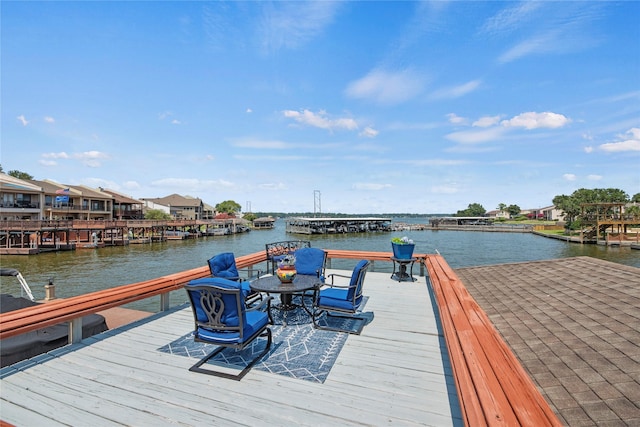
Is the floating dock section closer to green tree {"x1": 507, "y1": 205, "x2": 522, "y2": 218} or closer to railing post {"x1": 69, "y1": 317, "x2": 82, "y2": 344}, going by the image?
railing post {"x1": 69, "y1": 317, "x2": 82, "y2": 344}

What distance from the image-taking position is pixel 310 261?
5691 mm

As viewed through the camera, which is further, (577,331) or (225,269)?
(225,269)

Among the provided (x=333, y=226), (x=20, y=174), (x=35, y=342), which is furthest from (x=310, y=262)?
(x=20, y=174)

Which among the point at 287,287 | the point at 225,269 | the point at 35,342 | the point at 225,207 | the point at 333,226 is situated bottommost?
the point at 333,226

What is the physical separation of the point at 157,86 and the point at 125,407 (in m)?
10.6

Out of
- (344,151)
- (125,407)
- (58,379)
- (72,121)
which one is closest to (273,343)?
(125,407)

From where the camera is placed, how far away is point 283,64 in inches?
417

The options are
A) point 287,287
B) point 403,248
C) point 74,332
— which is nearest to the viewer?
point 74,332

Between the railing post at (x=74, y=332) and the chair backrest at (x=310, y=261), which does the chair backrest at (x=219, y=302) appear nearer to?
the railing post at (x=74, y=332)

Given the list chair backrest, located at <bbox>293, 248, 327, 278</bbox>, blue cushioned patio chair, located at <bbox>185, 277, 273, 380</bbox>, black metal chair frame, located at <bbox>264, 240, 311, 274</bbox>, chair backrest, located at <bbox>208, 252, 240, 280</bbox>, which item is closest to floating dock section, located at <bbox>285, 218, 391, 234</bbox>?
black metal chair frame, located at <bbox>264, 240, 311, 274</bbox>

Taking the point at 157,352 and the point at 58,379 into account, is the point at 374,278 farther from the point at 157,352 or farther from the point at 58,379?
the point at 58,379

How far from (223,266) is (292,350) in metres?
2.24

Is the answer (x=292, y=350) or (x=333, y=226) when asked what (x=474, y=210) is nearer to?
(x=333, y=226)

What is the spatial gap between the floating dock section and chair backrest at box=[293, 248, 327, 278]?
56277 mm
